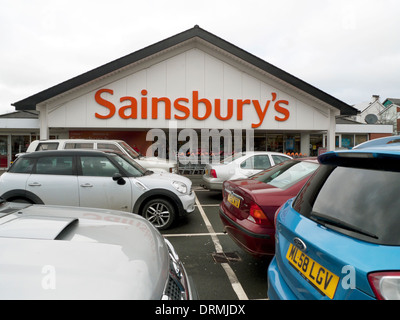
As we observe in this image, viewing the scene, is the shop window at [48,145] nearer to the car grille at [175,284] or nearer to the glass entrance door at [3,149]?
the car grille at [175,284]

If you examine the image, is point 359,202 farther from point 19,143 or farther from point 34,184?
point 19,143

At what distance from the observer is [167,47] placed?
13031mm

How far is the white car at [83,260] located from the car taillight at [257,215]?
1.29 meters

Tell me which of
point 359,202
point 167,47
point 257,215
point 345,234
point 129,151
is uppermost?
point 167,47

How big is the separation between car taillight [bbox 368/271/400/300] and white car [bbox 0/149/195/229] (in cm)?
421

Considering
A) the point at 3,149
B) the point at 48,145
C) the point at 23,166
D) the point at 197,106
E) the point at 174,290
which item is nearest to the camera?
the point at 174,290

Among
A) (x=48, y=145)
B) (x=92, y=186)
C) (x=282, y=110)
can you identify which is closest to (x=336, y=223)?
(x=92, y=186)

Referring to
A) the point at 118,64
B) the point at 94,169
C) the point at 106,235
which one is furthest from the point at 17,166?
the point at 118,64

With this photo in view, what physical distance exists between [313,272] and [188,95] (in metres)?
12.6

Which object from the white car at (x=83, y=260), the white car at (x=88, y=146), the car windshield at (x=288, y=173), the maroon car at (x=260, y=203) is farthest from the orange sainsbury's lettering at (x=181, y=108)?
the white car at (x=83, y=260)

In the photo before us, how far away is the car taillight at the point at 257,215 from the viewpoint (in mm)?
3047

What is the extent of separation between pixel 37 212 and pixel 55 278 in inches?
Answer: 47.0

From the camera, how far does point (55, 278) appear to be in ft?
4.17

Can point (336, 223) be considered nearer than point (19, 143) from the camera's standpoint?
Yes
